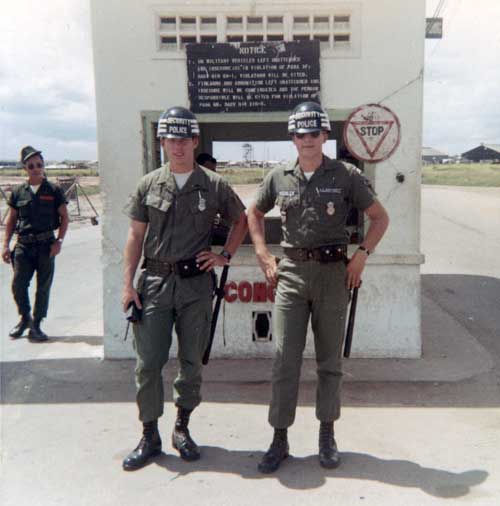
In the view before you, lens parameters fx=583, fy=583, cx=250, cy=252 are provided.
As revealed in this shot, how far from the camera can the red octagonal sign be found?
192 inches

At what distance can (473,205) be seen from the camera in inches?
991

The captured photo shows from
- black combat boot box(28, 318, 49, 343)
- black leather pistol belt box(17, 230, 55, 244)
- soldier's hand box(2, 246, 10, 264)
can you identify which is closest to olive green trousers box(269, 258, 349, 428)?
black combat boot box(28, 318, 49, 343)

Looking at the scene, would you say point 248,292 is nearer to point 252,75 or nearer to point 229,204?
point 229,204

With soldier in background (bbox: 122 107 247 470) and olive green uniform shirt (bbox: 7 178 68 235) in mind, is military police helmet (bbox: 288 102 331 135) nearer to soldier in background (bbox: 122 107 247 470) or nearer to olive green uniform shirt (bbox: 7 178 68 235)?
soldier in background (bbox: 122 107 247 470)

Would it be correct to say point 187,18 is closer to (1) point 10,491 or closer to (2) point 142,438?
(2) point 142,438

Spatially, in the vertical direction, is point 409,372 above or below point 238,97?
below

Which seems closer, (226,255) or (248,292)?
(226,255)

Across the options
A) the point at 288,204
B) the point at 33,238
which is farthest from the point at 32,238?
the point at 288,204

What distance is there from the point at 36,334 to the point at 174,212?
326 cm

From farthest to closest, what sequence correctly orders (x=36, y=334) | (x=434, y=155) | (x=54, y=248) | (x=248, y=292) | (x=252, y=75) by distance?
(x=434, y=155) → (x=54, y=248) → (x=36, y=334) → (x=248, y=292) → (x=252, y=75)

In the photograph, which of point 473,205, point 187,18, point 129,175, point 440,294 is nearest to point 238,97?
point 187,18

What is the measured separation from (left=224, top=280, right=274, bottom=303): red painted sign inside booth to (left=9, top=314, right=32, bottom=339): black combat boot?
2.36 m

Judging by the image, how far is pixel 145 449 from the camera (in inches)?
132

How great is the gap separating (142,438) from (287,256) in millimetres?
1360
